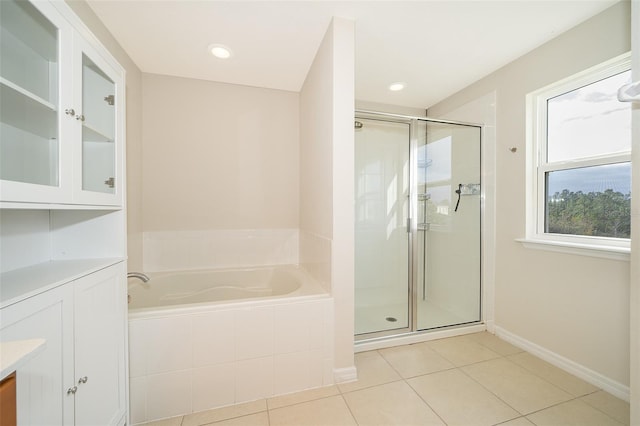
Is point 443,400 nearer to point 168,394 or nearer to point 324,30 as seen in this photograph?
point 168,394

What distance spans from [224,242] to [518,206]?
2.63m

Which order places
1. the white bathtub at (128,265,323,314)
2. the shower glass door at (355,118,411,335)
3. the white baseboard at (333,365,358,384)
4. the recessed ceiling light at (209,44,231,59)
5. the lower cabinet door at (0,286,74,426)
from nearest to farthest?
the lower cabinet door at (0,286,74,426) → the white baseboard at (333,365,358,384) → the recessed ceiling light at (209,44,231,59) → the white bathtub at (128,265,323,314) → the shower glass door at (355,118,411,335)

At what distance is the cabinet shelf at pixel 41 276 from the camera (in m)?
0.73

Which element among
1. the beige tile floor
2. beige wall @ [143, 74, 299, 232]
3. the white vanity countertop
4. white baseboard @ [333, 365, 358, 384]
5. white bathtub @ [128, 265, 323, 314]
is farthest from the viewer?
beige wall @ [143, 74, 299, 232]

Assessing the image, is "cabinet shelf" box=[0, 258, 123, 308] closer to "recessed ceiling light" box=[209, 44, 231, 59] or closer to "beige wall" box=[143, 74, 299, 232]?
"beige wall" box=[143, 74, 299, 232]

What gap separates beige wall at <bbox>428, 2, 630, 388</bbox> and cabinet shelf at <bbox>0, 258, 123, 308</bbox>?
2.73 m

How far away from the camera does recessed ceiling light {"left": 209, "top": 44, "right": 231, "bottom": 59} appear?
1837mm

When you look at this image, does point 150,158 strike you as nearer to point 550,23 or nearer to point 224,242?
point 224,242

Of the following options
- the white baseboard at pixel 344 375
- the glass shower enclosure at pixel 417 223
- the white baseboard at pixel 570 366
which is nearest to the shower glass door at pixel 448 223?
the glass shower enclosure at pixel 417 223

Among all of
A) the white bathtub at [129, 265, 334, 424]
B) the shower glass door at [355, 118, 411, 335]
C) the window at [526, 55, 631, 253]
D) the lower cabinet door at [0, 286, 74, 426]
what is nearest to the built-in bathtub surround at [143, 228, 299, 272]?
the shower glass door at [355, 118, 411, 335]

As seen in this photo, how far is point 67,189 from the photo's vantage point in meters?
0.89

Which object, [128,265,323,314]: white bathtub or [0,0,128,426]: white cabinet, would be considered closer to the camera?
[0,0,128,426]: white cabinet

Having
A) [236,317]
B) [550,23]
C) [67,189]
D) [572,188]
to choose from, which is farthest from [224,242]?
[550,23]

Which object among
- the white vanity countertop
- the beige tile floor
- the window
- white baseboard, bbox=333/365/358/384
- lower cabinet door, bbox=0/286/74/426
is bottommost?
the beige tile floor
